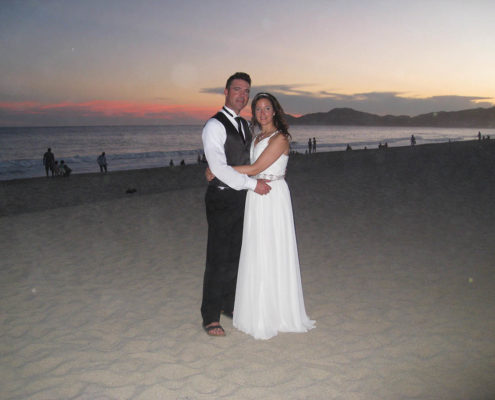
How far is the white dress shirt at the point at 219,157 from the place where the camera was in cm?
376

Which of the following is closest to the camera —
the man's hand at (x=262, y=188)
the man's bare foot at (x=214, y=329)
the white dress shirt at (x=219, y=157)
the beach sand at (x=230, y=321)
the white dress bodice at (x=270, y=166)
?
the beach sand at (x=230, y=321)

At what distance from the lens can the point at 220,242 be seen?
163 inches

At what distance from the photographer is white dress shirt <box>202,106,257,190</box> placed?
12.3 ft

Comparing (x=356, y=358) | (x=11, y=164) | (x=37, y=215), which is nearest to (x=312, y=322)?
(x=356, y=358)

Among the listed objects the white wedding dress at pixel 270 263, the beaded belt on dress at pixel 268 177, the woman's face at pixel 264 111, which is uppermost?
the woman's face at pixel 264 111

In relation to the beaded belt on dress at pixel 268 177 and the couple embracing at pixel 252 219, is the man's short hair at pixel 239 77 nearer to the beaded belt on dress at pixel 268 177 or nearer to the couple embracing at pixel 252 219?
the couple embracing at pixel 252 219

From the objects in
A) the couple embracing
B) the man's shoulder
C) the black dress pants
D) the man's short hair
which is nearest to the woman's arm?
the couple embracing

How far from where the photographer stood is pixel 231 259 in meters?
4.38

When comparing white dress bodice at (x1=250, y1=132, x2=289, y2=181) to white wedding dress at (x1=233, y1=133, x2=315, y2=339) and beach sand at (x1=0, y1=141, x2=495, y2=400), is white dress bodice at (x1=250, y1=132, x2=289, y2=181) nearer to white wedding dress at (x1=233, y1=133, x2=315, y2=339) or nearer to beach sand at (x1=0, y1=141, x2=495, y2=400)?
white wedding dress at (x1=233, y1=133, x2=315, y2=339)

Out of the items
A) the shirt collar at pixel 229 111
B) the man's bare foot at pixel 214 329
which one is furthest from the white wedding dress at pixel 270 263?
the shirt collar at pixel 229 111

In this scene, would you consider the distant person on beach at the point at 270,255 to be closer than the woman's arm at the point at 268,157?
No

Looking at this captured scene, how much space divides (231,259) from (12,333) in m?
2.44

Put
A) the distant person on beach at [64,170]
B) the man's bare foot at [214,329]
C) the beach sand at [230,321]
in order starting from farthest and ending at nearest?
the distant person on beach at [64,170] < the man's bare foot at [214,329] < the beach sand at [230,321]

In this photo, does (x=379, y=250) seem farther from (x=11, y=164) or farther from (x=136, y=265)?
(x=11, y=164)
